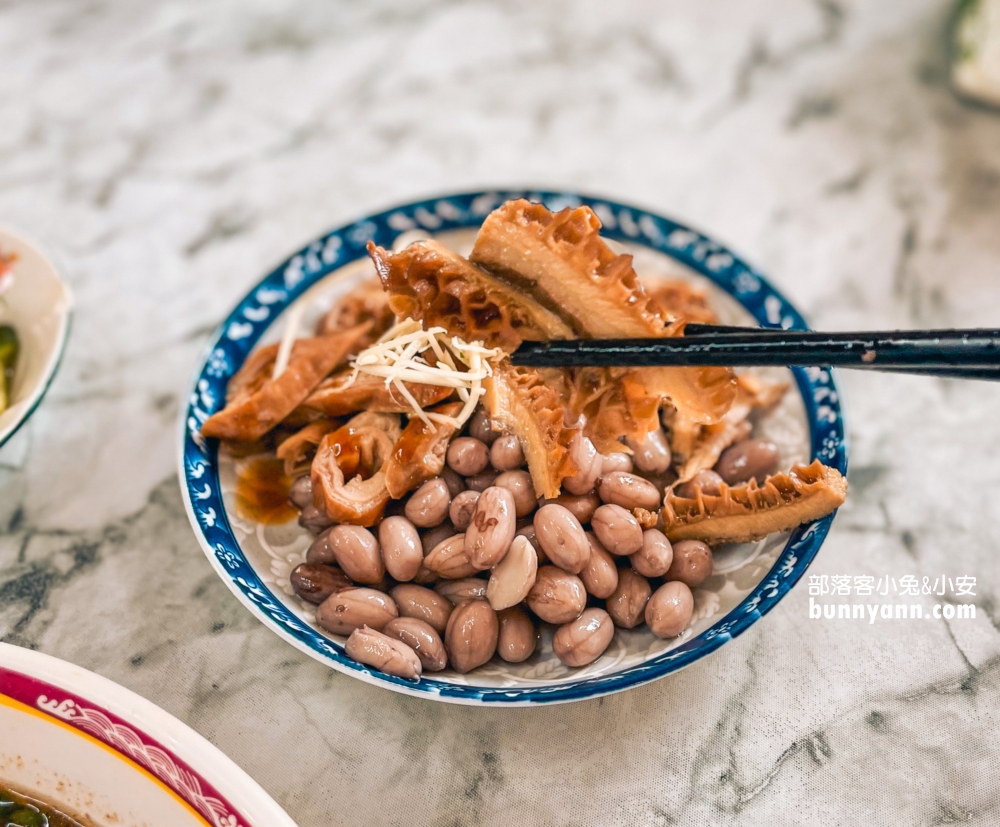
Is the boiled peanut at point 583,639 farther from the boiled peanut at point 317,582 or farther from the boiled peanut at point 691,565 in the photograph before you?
the boiled peanut at point 317,582

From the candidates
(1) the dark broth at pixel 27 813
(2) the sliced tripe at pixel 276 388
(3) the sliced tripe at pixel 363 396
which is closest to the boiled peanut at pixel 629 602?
(3) the sliced tripe at pixel 363 396

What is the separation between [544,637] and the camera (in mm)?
1695

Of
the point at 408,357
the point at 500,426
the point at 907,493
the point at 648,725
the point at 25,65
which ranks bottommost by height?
the point at 907,493

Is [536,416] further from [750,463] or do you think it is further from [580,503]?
[750,463]

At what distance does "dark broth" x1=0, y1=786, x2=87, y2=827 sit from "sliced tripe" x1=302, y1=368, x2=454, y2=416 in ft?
3.15

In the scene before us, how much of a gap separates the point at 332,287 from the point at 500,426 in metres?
0.76

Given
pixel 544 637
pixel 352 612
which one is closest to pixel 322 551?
pixel 352 612

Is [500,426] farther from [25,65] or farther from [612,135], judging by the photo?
[25,65]

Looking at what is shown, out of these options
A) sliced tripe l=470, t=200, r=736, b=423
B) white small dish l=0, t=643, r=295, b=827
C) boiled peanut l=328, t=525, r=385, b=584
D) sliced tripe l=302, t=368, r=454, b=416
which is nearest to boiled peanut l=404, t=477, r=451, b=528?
boiled peanut l=328, t=525, r=385, b=584

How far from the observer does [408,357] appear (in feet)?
6.00

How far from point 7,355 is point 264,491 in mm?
900

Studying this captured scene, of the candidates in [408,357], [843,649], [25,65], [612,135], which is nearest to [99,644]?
[408,357]

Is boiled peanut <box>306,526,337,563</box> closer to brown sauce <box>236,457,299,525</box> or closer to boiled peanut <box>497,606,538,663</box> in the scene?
brown sauce <box>236,457,299,525</box>

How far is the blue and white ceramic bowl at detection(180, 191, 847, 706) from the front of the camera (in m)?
1.52
